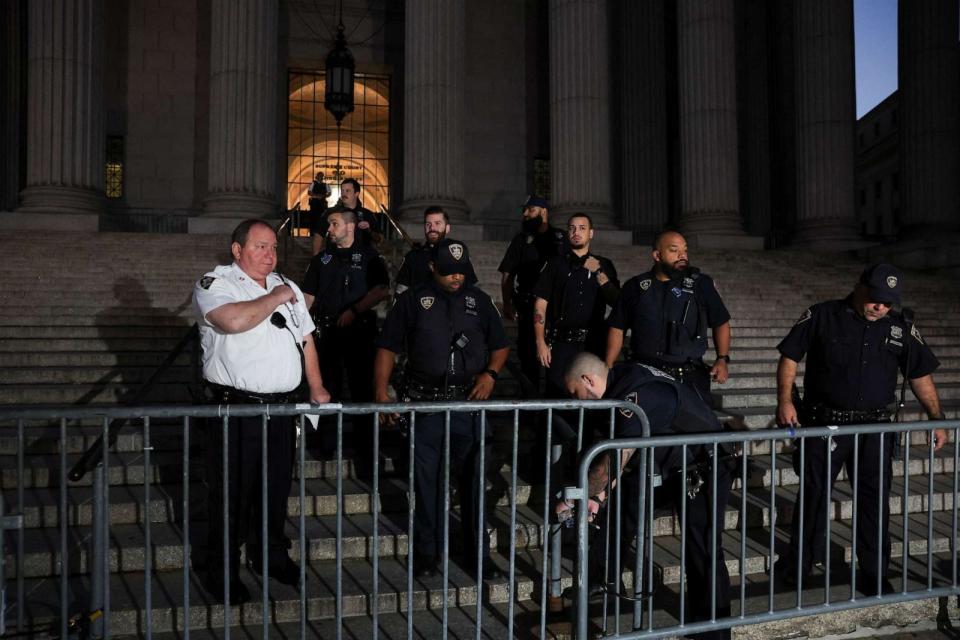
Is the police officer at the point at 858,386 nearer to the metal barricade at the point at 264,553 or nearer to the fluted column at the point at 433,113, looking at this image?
the metal barricade at the point at 264,553

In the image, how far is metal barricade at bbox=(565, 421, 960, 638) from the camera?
3.72 m

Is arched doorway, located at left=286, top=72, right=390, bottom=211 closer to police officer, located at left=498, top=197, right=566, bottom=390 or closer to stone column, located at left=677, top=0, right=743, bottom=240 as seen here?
stone column, located at left=677, top=0, right=743, bottom=240

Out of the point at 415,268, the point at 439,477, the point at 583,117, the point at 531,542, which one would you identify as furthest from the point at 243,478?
the point at 583,117

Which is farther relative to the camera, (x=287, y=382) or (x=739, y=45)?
(x=739, y=45)

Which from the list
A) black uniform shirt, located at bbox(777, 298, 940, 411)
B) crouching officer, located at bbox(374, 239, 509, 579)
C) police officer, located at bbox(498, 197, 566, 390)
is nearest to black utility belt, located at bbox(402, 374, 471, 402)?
crouching officer, located at bbox(374, 239, 509, 579)

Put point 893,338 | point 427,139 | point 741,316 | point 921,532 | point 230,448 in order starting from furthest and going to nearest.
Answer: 1. point 427,139
2. point 741,316
3. point 921,532
4. point 893,338
5. point 230,448

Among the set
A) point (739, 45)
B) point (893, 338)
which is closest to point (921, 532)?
point (893, 338)

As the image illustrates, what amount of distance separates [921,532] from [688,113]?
1390 cm

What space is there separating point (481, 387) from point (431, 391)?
Answer: 1.04 feet

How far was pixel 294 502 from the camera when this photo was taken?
18.2 feet

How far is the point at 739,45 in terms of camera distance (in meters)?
23.0

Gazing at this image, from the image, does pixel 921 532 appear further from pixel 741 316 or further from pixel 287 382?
pixel 741 316

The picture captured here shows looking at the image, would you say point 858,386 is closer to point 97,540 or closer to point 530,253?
point 530,253

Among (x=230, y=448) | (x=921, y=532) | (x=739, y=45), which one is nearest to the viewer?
(x=230, y=448)
